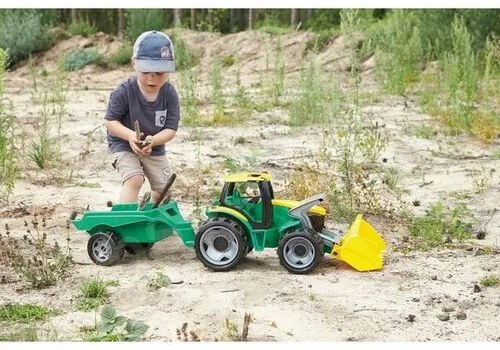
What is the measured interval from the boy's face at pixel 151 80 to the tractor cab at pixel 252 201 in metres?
0.78

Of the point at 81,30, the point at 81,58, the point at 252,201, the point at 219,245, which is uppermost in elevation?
the point at 81,30

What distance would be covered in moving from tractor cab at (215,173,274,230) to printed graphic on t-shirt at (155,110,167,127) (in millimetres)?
709

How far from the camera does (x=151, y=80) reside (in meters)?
5.27

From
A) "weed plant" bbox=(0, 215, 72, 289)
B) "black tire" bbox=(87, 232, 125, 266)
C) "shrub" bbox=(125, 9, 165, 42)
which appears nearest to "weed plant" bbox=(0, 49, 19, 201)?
"weed plant" bbox=(0, 215, 72, 289)

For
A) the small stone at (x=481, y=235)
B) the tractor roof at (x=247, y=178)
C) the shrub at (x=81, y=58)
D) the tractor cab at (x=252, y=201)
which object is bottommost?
the small stone at (x=481, y=235)

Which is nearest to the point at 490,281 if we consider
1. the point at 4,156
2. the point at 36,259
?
the point at 36,259

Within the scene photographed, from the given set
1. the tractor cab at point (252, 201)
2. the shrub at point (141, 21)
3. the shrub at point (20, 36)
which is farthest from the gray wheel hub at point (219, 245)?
the shrub at point (141, 21)

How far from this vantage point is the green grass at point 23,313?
13.6ft

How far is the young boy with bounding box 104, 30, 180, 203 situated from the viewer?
520 cm

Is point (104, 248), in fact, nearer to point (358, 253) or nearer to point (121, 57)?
point (358, 253)

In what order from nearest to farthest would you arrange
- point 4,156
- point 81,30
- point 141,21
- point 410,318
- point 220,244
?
1. point 410,318
2. point 220,244
3. point 4,156
4. point 141,21
5. point 81,30

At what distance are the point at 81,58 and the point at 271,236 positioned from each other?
1377 centimetres

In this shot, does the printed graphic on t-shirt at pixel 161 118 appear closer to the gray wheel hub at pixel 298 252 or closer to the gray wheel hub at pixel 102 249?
the gray wheel hub at pixel 102 249

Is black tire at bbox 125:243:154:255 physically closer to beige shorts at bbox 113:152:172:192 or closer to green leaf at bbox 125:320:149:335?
beige shorts at bbox 113:152:172:192
